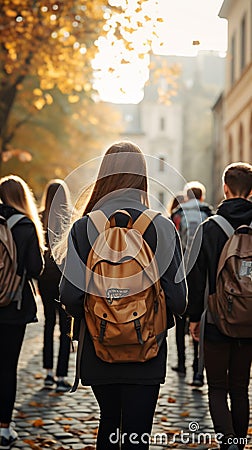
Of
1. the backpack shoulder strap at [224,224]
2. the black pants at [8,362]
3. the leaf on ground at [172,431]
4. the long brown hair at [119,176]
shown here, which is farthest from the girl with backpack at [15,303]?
the long brown hair at [119,176]

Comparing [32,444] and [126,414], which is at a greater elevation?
[126,414]

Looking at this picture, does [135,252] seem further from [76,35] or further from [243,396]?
[76,35]

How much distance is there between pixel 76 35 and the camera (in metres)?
18.8

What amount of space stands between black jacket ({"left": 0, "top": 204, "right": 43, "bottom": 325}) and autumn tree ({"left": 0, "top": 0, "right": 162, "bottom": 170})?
5.01 meters

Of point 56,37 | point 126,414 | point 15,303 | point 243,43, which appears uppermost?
point 243,43

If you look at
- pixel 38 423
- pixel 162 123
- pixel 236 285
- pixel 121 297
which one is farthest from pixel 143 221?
pixel 162 123

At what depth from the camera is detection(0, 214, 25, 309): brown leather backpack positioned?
22.1 feet

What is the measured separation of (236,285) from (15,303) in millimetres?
1896

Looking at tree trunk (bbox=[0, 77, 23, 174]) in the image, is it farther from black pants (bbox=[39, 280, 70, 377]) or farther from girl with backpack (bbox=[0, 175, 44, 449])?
girl with backpack (bbox=[0, 175, 44, 449])

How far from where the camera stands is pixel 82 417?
25.8 feet

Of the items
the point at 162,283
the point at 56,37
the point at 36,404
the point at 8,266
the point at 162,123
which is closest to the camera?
the point at 162,283

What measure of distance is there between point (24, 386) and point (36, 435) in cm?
239

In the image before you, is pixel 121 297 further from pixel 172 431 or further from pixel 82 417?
pixel 82 417

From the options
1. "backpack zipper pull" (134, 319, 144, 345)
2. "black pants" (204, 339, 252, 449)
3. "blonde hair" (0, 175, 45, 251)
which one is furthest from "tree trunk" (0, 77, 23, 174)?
"backpack zipper pull" (134, 319, 144, 345)
